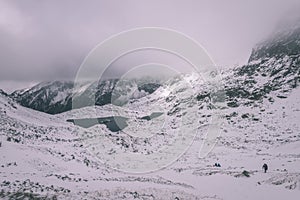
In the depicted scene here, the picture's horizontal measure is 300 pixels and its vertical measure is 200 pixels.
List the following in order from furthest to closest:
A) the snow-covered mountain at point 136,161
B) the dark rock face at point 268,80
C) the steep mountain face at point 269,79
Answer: the dark rock face at point 268,80, the steep mountain face at point 269,79, the snow-covered mountain at point 136,161

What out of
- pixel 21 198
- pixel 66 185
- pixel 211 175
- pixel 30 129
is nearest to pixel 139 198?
pixel 66 185

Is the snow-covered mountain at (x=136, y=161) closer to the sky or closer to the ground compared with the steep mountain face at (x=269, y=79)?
closer to the ground

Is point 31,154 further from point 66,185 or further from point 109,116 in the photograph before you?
point 109,116

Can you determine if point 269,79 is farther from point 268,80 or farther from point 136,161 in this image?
point 136,161

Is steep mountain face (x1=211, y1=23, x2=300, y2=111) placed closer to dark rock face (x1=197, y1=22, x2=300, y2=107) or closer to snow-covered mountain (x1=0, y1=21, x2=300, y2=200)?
dark rock face (x1=197, y1=22, x2=300, y2=107)

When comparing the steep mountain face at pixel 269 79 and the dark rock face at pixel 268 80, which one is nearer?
the steep mountain face at pixel 269 79

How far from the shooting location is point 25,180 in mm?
Result: 23672

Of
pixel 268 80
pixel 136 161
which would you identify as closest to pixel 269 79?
pixel 268 80

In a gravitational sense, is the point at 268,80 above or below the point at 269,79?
Result: below

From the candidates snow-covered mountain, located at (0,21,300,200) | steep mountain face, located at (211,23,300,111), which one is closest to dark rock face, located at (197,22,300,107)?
steep mountain face, located at (211,23,300,111)

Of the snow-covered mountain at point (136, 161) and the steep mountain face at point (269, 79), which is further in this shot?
the steep mountain face at point (269, 79)

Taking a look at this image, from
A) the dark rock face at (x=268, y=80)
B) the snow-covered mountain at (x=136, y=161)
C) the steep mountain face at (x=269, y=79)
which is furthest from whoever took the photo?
the dark rock face at (x=268, y=80)

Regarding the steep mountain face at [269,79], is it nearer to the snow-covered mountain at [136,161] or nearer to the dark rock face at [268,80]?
the dark rock face at [268,80]

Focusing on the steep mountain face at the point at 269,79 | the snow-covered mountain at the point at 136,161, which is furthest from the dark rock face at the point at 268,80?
the snow-covered mountain at the point at 136,161
